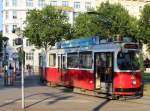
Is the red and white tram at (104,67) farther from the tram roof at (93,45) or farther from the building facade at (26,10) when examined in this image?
the building facade at (26,10)

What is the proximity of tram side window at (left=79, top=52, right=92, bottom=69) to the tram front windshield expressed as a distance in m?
2.63

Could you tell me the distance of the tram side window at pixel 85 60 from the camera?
87.5 ft

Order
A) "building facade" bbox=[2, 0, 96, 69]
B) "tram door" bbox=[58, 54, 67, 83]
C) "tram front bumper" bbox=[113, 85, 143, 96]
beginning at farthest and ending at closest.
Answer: "building facade" bbox=[2, 0, 96, 69] < "tram door" bbox=[58, 54, 67, 83] < "tram front bumper" bbox=[113, 85, 143, 96]

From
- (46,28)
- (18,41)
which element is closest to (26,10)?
(46,28)

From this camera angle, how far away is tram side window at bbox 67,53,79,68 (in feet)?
94.8

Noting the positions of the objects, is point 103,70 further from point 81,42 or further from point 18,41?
point 18,41

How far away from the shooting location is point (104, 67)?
2511cm

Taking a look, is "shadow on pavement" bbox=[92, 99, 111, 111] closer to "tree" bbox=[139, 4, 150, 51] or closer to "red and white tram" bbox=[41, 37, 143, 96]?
"red and white tram" bbox=[41, 37, 143, 96]

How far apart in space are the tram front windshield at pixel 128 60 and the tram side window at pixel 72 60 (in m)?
4.77

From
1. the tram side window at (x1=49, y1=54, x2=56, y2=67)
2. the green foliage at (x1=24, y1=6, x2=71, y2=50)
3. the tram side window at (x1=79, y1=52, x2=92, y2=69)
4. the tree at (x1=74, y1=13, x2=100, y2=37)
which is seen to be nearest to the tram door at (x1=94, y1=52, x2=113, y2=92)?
the tram side window at (x1=79, y1=52, x2=92, y2=69)

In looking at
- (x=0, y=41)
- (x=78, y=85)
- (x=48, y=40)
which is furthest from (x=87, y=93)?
(x=0, y=41)

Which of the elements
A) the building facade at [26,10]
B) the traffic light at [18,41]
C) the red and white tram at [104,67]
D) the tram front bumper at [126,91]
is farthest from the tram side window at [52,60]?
the building facade at [26,10]

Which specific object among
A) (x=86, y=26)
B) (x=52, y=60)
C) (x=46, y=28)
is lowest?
(x=52, y=60)

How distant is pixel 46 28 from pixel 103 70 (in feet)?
136
